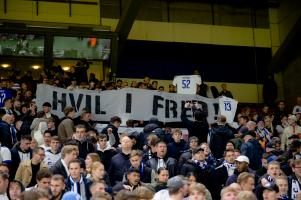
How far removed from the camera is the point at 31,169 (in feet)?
29.1

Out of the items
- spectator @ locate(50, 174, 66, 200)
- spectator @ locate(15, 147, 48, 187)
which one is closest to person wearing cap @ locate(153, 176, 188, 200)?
spectator @ locate(50, 174, 66, 200)

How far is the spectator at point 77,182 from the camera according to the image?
25.4ft

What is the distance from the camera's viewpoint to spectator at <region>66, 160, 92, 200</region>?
305 inches

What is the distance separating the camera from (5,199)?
7.41 metres

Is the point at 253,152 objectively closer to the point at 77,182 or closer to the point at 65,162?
the point at 65,162

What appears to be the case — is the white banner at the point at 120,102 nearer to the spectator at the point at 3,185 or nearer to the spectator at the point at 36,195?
the spectator at the point at 3,185

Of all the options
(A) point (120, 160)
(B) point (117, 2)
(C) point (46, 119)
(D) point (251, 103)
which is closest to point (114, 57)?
(B) point (117, 2)

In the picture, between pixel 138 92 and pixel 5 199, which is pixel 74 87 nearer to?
pixel 138 92

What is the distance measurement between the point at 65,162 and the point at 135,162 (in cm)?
118

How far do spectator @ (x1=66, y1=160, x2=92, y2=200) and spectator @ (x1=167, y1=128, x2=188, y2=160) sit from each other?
3.60 metres

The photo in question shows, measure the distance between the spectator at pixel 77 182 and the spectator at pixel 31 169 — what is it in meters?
1.14

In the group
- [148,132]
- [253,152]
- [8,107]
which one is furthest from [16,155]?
[253,152]

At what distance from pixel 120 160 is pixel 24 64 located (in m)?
12.7

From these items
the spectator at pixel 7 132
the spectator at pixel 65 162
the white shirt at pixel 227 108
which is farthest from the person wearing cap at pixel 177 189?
the white shirt at pixel 227 108
